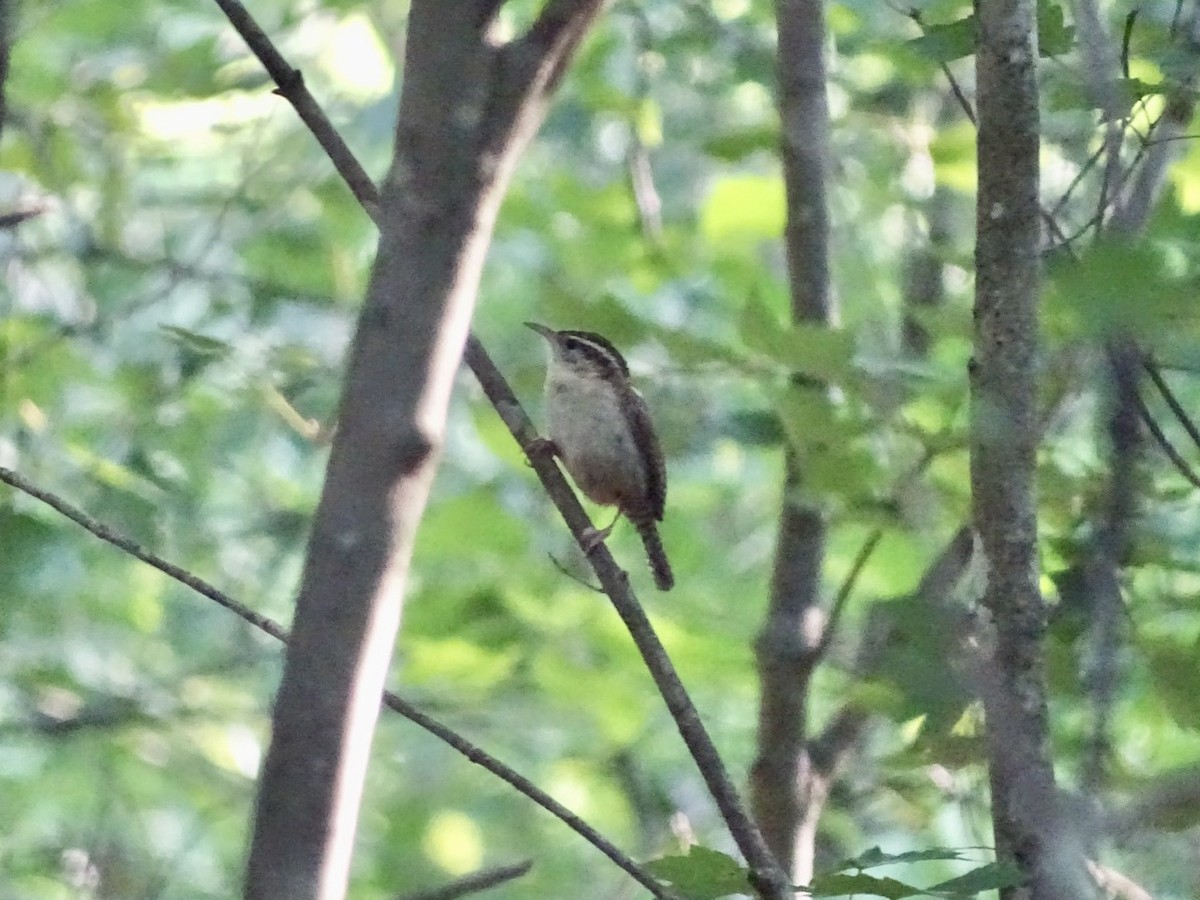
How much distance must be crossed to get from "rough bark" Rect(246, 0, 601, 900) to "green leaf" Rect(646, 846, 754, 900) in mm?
302

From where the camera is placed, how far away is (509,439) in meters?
2.83

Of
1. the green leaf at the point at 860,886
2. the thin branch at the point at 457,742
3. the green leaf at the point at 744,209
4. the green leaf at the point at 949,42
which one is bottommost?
the green leaf at the point at 860,886

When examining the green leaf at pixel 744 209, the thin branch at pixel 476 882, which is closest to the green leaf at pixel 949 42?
the thin branch at pixel 476 882

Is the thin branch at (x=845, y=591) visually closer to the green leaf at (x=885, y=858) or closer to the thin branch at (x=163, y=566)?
the green leaf at (x=885, y=858)

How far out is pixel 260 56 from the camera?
1.54m

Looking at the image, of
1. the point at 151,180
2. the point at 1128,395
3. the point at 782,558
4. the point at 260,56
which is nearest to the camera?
the point at 1128,395

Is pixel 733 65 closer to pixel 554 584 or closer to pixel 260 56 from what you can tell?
pixel 554 584

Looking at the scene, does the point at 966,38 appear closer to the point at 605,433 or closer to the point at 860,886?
the point at 860,886

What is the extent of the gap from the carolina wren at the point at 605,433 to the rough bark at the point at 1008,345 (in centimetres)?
170

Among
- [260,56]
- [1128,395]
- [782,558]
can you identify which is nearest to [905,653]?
[1128,395]

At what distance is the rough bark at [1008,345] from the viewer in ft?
4.59


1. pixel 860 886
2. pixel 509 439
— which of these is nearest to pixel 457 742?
pixel 860 886

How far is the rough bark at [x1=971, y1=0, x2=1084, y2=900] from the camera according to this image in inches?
55.1

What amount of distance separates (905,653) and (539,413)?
240cm
